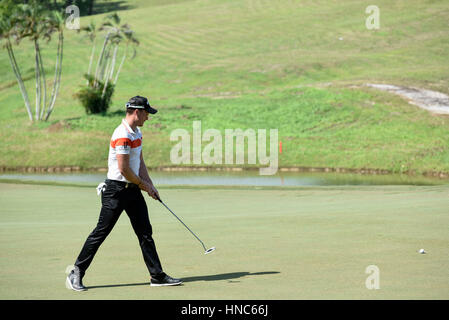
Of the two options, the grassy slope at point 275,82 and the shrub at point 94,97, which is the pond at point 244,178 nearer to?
the grassy slope at point 275,82

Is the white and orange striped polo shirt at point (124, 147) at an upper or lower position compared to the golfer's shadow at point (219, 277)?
upper

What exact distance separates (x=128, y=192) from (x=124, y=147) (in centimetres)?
65

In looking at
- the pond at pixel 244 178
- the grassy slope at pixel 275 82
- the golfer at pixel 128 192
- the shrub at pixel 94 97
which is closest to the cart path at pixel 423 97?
the grassy slope at pixel 275 82

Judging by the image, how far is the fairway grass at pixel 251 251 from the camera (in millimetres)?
9531

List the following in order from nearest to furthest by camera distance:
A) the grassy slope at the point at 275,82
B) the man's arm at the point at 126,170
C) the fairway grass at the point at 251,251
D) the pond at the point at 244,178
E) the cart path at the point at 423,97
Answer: the fairway grass at the point at 251,251 < the man's arm at the point at 126,170 < the pond at the point at 244,178 < the grassy slope at the point at 275,82 < the cart path at the point at 423,97

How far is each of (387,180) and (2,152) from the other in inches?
989

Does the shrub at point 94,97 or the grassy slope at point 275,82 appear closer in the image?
the grassy slope at point 275,82

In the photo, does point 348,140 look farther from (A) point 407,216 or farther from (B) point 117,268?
(B) point 117,268

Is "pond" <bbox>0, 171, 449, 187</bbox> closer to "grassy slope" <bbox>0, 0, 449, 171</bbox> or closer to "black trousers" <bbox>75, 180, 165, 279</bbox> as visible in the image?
"grassy slope" <bbox>0, 0, 449, 171</bbox>

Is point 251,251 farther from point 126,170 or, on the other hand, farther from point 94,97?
point 94,97

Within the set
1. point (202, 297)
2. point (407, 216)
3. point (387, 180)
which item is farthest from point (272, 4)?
point (202, 297)

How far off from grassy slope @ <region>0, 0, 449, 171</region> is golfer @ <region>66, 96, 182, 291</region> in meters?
33.4

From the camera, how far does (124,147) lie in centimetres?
990

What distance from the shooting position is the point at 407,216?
1706 centimetres
